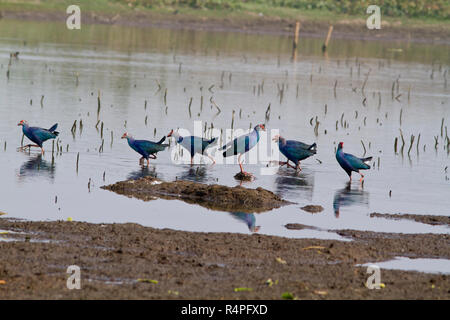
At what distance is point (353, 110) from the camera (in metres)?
35.4

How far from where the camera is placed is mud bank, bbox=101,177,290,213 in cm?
1769

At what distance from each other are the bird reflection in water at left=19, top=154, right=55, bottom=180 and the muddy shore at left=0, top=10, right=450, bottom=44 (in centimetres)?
4769

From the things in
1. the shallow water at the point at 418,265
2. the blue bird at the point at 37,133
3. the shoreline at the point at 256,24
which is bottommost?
the shallow water at the point at 418,265

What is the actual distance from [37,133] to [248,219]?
8.22m

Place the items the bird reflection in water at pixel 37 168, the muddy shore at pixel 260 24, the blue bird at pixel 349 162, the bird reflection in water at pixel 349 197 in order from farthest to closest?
the muddy shore at pixel 260 24 < the blue bird at pixel 349 162 < the bird reflection in water at pixel 37 168 < the bird reflection in water at pixel 349 197

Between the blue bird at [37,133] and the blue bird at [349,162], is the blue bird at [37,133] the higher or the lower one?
the higher one

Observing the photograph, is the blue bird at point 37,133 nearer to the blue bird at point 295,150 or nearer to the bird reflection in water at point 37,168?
the bird reflection in water at point 37,168

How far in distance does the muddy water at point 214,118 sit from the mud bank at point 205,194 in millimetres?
438

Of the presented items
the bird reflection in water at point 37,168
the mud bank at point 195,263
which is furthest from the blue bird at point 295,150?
the mud bank at point 195,263

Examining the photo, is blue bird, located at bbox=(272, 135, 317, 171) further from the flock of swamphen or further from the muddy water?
the muddy water

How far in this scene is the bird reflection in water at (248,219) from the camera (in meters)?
15.8

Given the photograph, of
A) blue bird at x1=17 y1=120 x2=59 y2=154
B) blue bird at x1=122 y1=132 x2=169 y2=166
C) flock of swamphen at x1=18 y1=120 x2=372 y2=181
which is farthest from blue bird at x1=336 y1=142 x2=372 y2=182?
blue bird at x1=17 y1=120 x2=59 y2=154

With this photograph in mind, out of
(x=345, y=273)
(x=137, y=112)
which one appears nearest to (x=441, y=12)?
(x=137, y=112)
